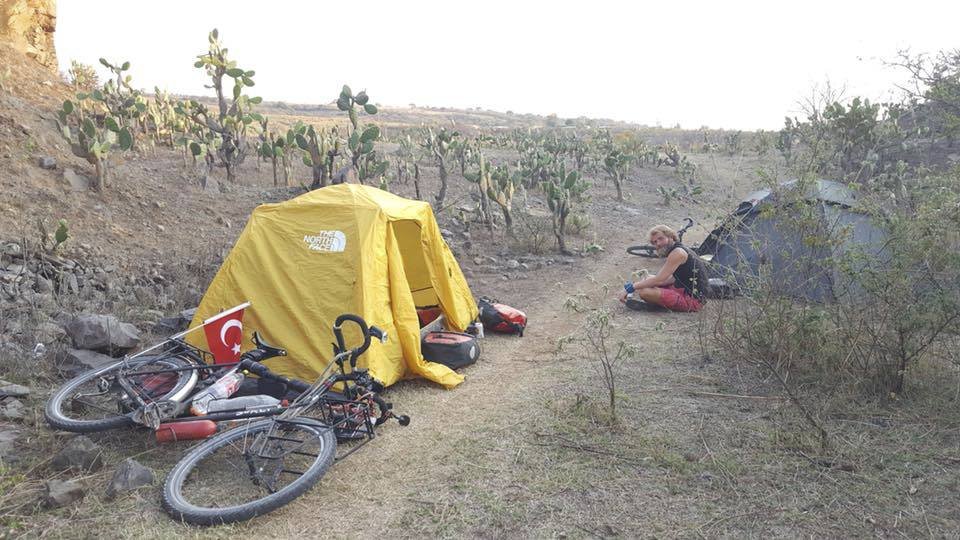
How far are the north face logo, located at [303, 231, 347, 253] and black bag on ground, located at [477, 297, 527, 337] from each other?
6.97 ft

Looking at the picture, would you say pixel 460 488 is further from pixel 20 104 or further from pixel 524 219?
pixel 20 104

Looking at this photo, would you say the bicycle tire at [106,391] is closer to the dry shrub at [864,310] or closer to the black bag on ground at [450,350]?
the black bag on ground at [450,350]

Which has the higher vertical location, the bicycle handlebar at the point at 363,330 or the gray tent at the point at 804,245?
the gray tent at the point at 804,245

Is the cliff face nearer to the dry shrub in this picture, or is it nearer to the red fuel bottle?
the red fuel bottle

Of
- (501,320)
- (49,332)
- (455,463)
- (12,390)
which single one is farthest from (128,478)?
(501,320)

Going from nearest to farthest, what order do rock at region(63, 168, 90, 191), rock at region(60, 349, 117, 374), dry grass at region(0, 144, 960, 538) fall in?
dry grass at region(0, 144, 960, 538), rock at region(60, 349, 117, 374), rock at region(63, 168, 90, 191)

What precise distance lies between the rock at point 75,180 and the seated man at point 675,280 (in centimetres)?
727

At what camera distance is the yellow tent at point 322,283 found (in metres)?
5.29

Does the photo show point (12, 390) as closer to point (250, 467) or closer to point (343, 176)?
point (250, 467)

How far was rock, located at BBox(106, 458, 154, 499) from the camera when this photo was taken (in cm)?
353

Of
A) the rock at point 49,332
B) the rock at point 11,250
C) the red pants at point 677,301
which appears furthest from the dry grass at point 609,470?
the rock at point 11,250

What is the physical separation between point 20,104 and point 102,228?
4517mm

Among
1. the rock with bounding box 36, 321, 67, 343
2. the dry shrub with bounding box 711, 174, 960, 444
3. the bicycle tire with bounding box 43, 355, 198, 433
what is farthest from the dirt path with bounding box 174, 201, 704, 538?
the rock with bounding box 36, 321, 67, 343

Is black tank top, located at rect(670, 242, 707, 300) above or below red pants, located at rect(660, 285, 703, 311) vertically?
above
